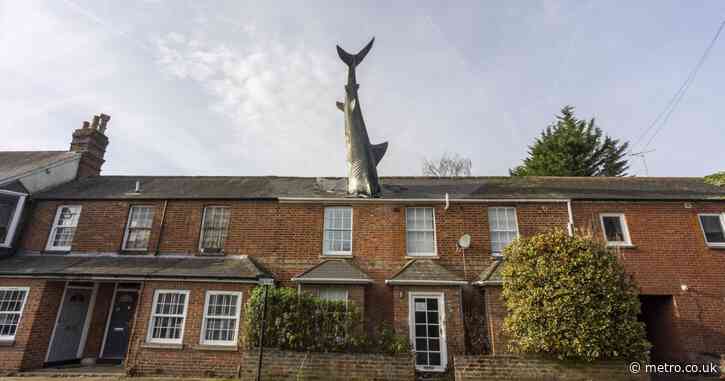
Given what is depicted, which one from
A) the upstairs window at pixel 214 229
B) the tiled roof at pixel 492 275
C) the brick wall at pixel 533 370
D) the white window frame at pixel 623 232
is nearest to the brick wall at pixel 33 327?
the upstairs window at pixel 214 229

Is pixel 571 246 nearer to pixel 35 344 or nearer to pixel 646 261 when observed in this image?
pixel 646 261

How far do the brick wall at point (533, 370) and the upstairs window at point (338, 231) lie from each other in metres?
5.64

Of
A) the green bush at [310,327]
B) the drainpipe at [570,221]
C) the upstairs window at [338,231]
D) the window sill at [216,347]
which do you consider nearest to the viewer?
the green bush at [310,327]

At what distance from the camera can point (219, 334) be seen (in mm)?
11523

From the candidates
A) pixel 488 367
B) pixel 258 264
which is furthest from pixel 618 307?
pixel 258 264

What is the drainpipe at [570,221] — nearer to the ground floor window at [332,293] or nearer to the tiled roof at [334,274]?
the tiled roof at [334,274]

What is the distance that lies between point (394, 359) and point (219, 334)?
19.2 ft

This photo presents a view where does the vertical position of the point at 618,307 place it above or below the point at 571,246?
below

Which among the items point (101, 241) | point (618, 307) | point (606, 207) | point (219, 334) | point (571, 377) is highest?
point (606, 207)

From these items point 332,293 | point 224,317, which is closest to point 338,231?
point 332,293

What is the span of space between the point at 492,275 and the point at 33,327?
49.4ft

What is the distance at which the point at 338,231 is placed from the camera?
1366 centimetres

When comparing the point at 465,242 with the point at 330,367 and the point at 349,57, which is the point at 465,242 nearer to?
the point at 330,367

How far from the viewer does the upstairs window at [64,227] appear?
13.9 m
